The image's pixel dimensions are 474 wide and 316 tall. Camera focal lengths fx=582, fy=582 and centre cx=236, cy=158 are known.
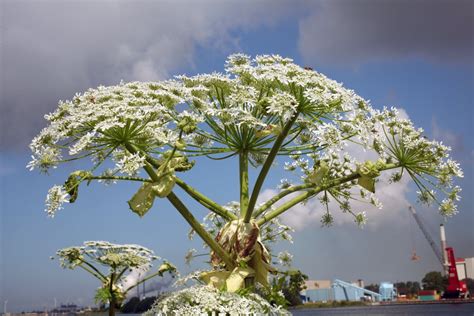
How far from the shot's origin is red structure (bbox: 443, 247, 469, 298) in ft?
371

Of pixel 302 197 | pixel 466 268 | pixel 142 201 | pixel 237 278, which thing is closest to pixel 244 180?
pixel 302 197

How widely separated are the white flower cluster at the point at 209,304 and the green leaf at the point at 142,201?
3.08 feet

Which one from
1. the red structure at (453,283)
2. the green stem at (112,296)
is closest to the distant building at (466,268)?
the red structure at (453,283)

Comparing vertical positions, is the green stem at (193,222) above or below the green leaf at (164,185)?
below

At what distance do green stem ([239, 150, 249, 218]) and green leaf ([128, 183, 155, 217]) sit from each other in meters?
1.25

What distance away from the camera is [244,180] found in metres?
7.11

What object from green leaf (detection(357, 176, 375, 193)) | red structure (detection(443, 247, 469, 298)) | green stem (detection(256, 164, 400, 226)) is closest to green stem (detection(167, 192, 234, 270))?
green stem (detection(256, 164, 400, 226))

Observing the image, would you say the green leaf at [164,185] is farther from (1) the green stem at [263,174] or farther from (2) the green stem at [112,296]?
(2) the green stem at [112,296]

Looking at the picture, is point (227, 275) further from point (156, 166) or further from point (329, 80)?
point (329, 80)

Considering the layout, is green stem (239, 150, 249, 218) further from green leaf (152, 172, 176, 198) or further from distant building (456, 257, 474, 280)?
distant building (456, 257, 474, 280)

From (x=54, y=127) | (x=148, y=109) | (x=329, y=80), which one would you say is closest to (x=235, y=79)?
(x=329, y=80)

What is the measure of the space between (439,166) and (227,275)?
2.95 m

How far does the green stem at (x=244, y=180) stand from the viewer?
22.2 ft

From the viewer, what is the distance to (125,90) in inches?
250
